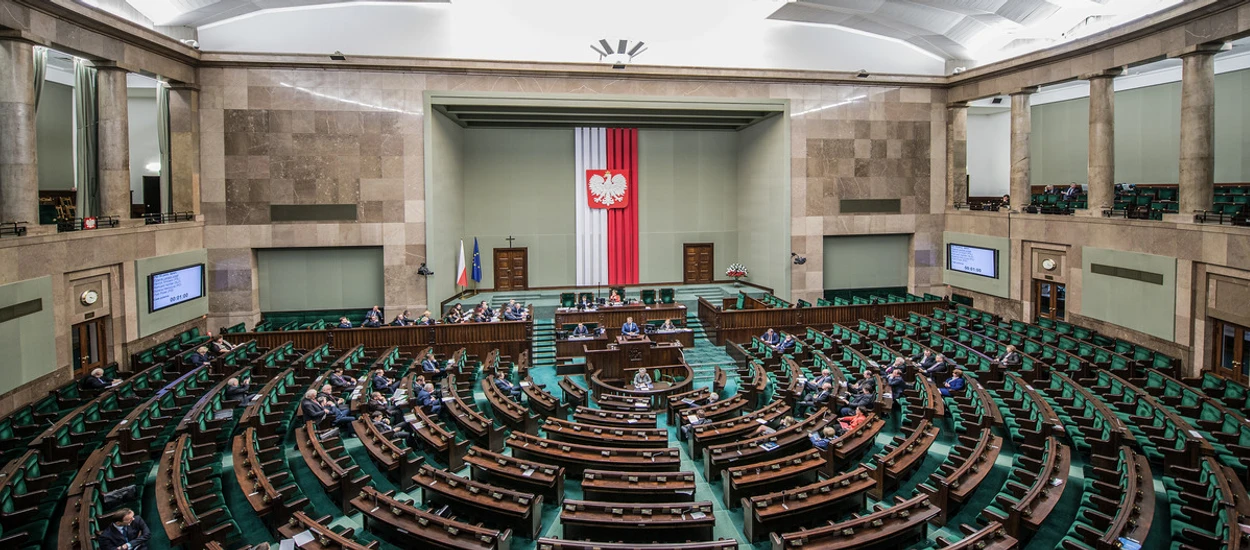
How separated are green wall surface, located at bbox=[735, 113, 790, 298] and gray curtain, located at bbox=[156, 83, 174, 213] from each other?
1731 centimetres

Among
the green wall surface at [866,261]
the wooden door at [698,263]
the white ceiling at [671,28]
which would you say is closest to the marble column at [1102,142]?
the white ceiling at [671,28]

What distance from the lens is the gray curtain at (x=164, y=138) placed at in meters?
18.1

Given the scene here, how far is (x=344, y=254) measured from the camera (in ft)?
65.9

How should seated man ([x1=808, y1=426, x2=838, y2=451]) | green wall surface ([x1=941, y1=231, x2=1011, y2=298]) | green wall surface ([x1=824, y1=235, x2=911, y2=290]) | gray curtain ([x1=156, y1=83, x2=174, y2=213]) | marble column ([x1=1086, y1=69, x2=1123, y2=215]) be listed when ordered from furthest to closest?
green wall surface ([x1=824, y1=235, x2=911, y2=290]), green wall surface ([x1=941, y1=231, x2=1011, y2=298]), gray curtain ([x1=156, y1=83, x2=174, y2=213]), marble column ([x1=1086, y1=69, x2=1123, y2=215]), seated man ([x1=808, y1=426, x2=838, y2=451])

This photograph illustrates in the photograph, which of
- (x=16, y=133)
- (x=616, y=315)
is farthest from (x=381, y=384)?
(x=16, y=133)

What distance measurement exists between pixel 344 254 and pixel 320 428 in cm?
1025

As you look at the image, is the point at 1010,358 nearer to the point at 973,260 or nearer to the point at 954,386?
the point at 954,386

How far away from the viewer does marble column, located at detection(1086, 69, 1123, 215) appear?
1697 cm

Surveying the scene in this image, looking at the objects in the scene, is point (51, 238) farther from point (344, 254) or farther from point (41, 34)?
point (344, 254)

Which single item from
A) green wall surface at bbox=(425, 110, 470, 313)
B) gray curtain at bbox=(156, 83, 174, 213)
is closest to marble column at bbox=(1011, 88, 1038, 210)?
green wall surface at bbox=(425, 110, 470, 313)

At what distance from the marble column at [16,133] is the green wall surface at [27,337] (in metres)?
1.53

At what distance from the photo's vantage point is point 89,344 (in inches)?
575

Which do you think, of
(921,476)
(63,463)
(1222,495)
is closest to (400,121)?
(63,463)

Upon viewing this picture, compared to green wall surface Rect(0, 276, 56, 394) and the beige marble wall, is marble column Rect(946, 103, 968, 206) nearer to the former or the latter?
the beige marble wall
